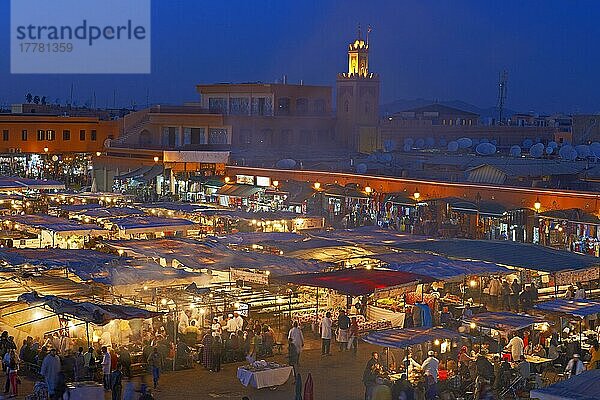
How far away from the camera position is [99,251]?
2003cm

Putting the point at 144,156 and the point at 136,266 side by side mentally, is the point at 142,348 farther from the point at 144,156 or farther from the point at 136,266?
the point at 144,156

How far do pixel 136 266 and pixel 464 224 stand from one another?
476 inches

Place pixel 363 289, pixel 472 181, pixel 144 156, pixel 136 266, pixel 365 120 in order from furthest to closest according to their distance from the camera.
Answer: pixel 365 120
pixel 144 156
pixel 472 181
pixel 136 266
pixel 363 289

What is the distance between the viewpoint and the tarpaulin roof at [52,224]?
887 inches

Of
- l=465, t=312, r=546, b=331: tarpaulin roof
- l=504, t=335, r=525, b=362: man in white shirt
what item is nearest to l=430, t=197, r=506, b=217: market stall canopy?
l=465, t=312, r=546, b=331: tarpaulin roof

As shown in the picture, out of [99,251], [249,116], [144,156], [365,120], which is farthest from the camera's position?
[365,120]

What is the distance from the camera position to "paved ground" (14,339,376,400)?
1326cm

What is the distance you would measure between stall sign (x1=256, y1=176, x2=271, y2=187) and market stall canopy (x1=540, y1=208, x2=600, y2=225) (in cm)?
1157

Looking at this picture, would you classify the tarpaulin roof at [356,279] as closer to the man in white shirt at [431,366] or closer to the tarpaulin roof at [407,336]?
the tarpaulin roof at [407,336]

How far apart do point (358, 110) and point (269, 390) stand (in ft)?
118

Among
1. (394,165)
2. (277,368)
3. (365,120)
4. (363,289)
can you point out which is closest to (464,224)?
(394,165)

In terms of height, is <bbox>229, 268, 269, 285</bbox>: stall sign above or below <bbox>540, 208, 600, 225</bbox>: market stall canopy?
below

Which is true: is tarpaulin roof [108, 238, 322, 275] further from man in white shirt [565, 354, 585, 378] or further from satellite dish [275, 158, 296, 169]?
satellite dish [275, 158, 296, 169]

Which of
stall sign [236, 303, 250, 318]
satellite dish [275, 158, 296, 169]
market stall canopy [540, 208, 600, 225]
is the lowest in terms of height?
stall sign [236, 303, 250, 318]
